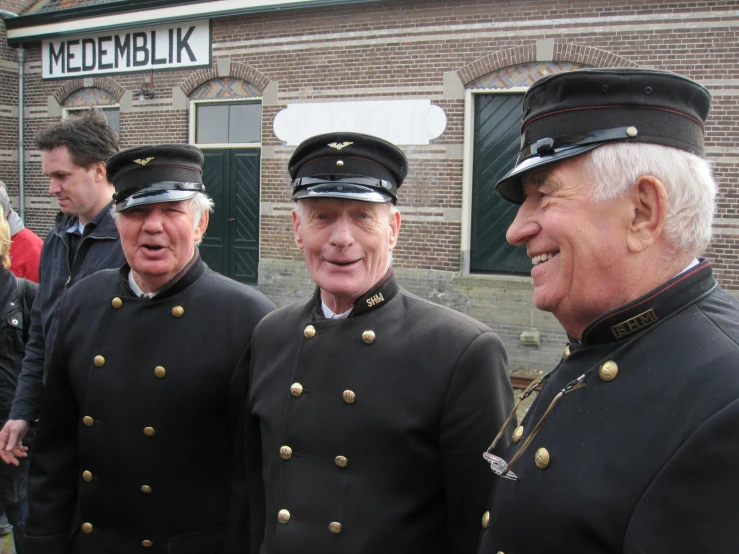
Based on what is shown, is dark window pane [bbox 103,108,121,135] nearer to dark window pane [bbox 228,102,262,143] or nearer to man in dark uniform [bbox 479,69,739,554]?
dark window pane [bbox 228,102,262,143]

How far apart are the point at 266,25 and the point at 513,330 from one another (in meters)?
6.29

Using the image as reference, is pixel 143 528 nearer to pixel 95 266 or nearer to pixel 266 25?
pixel 95 266

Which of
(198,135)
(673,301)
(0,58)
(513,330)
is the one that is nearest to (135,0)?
(198,135)

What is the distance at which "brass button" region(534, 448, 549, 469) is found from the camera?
50.6 inches

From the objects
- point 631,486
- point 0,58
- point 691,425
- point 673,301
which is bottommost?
point 631,486

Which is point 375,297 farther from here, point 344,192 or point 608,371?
point 608,371

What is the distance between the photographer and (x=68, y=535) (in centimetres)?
255

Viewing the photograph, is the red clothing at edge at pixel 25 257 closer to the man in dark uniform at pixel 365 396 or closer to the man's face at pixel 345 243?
the man in dark uniform at pixel 365 396

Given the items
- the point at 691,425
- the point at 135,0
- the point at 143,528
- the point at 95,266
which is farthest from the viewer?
the point at 135,0

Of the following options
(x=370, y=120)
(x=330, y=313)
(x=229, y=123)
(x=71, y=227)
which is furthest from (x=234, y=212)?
(x=330, y=313)

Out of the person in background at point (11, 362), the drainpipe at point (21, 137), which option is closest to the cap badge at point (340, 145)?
the person in background at point (11, 362)

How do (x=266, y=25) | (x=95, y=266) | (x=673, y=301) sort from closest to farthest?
(x=673, y=301), (x=95, y=266), (x=266, y=25)

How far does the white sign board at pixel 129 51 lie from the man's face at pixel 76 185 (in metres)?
8.31

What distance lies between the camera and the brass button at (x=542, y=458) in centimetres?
129
